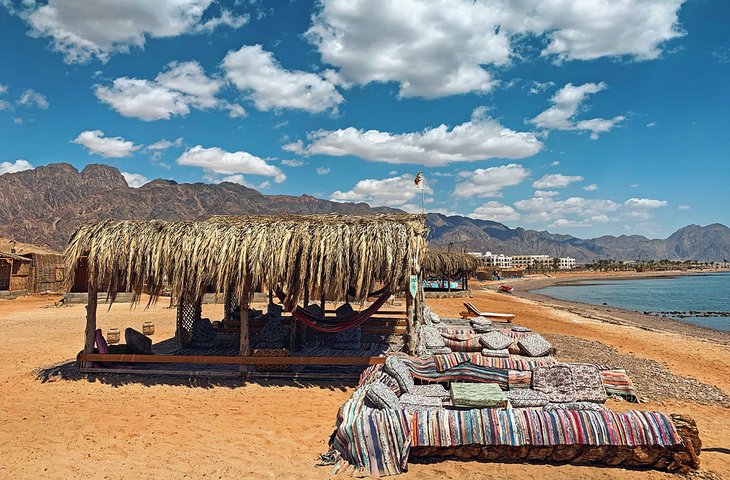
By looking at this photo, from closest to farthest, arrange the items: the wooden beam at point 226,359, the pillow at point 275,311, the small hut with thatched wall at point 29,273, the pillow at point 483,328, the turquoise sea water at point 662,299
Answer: the wooden beam at point 226,359
the pillow at point 275,311
the pillow at point 483,328
the small hut with thatched wall at point 29,273
the turquoise sea water at point 662,299

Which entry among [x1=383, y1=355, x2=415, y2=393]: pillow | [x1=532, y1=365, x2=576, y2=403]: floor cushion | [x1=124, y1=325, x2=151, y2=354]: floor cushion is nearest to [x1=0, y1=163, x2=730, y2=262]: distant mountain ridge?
[x1=124, y1=325, x2=151, y2=354]: floor cushion

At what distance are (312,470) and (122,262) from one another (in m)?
5.06

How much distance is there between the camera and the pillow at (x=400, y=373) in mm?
6158

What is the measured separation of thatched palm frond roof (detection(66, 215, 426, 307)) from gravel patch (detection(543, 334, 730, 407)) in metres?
4.41

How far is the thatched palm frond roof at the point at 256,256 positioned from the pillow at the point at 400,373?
1.33 metres

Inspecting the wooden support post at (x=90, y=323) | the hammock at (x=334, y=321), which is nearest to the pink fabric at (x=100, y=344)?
the wooden support post at (x=90, y=323)

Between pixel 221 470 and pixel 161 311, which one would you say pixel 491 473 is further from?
pixel 161 311

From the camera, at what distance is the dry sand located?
4.54 meters

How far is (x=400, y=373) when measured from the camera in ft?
20.6

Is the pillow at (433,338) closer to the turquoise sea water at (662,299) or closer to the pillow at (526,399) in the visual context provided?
the pillow at (526,399)

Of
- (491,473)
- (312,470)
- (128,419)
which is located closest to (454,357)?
(491,473)

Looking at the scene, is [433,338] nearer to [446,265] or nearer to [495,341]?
[495,341]

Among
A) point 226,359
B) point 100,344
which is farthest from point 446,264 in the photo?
point 100,344

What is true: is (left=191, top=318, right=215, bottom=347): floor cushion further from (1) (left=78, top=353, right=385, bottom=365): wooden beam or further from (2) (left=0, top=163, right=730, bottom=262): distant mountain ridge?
(2) (left=0, top=163, right=730, bottom=262): distant mountain ridge
